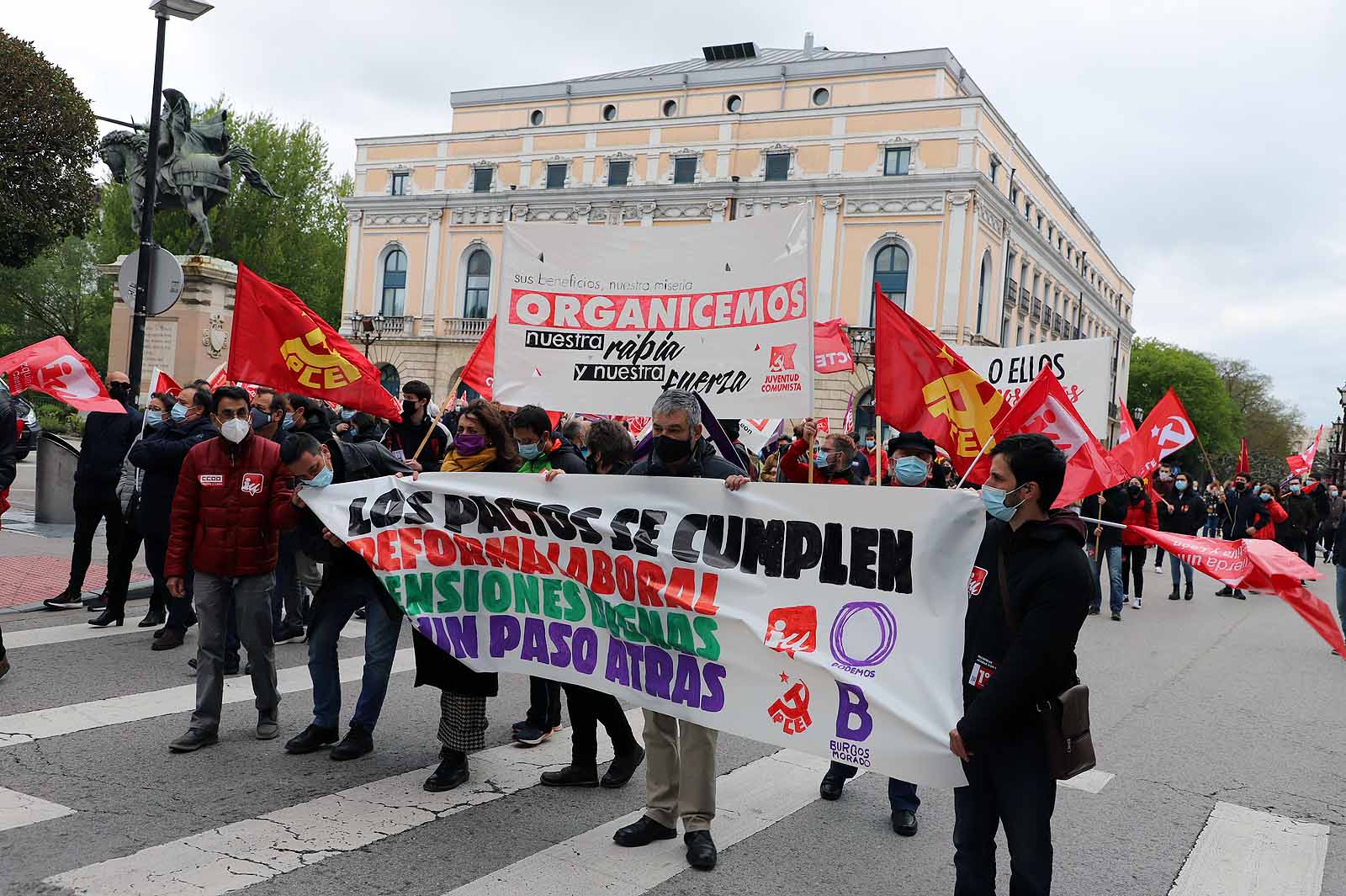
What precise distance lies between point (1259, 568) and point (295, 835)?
15.2 feet

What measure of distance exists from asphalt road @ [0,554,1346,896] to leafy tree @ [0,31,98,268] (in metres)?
30.6

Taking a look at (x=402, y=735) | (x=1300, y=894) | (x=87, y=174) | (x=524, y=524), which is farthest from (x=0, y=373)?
(x=87, y=174)

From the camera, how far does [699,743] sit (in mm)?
4543

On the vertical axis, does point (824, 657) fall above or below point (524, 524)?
below

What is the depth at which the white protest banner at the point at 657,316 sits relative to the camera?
568 cm

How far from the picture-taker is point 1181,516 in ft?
58.9

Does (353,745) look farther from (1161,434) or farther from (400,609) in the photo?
(1161,434)

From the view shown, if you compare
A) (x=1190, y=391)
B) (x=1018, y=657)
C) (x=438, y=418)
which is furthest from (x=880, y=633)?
(x=1190, y=391)

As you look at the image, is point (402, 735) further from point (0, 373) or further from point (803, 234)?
point (0, 373)

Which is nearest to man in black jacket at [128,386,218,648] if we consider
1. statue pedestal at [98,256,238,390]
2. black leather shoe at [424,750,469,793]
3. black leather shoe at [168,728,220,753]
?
black leather shoe at [168,728,220,753]

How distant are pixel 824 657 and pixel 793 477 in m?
4.89

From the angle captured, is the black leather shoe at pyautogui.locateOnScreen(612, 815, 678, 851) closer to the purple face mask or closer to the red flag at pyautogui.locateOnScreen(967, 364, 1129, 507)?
the purple face mask

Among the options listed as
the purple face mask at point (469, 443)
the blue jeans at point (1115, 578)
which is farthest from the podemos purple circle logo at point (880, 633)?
the blue jeans at point (1115, 578)

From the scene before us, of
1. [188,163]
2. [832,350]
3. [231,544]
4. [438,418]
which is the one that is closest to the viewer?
[231,544]
